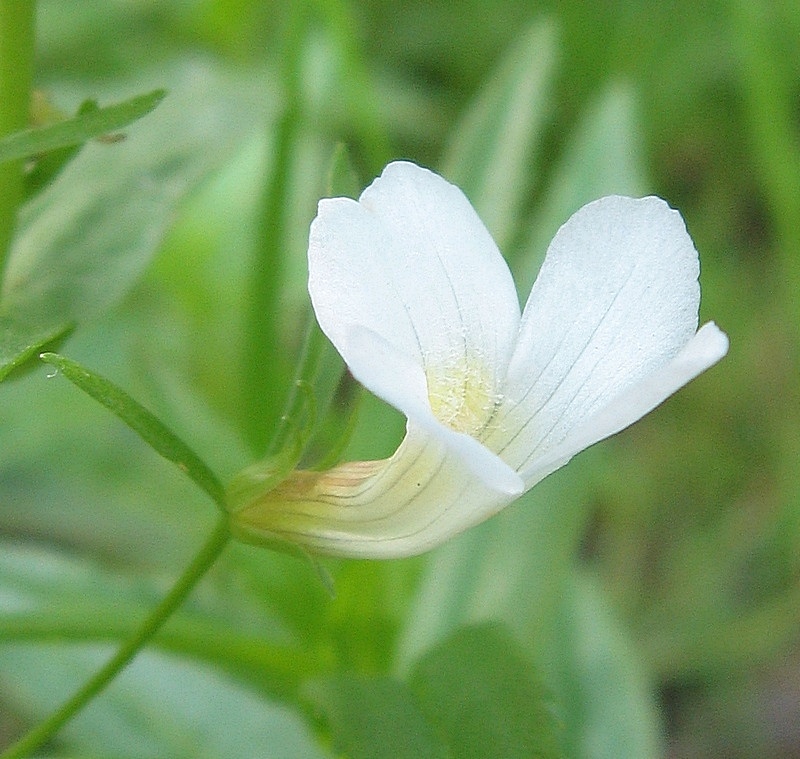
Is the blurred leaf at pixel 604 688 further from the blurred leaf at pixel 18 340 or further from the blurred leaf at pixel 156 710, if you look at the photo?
the blurred leaf at pixel 18 340

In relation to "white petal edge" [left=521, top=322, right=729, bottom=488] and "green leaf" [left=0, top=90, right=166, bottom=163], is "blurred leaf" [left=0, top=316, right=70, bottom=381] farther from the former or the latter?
"white petal edge" [left=521, top=322, right=729, bottom=488]

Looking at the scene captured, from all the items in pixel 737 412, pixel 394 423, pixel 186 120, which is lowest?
pixel 737 412

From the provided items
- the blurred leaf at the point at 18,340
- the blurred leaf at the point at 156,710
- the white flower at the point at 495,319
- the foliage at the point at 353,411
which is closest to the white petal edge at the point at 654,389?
the white flower at the point at 495,319

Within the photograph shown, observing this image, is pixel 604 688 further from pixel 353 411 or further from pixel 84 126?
pixel 84 126

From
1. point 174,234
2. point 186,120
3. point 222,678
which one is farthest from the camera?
point 174,234

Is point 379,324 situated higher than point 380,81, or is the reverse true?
point 379,324

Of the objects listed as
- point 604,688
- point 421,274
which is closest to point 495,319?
point 421,274

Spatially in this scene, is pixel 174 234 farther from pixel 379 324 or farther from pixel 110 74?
pixel 379 324

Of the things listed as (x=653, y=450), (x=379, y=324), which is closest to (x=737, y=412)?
(x=653, y=450)
